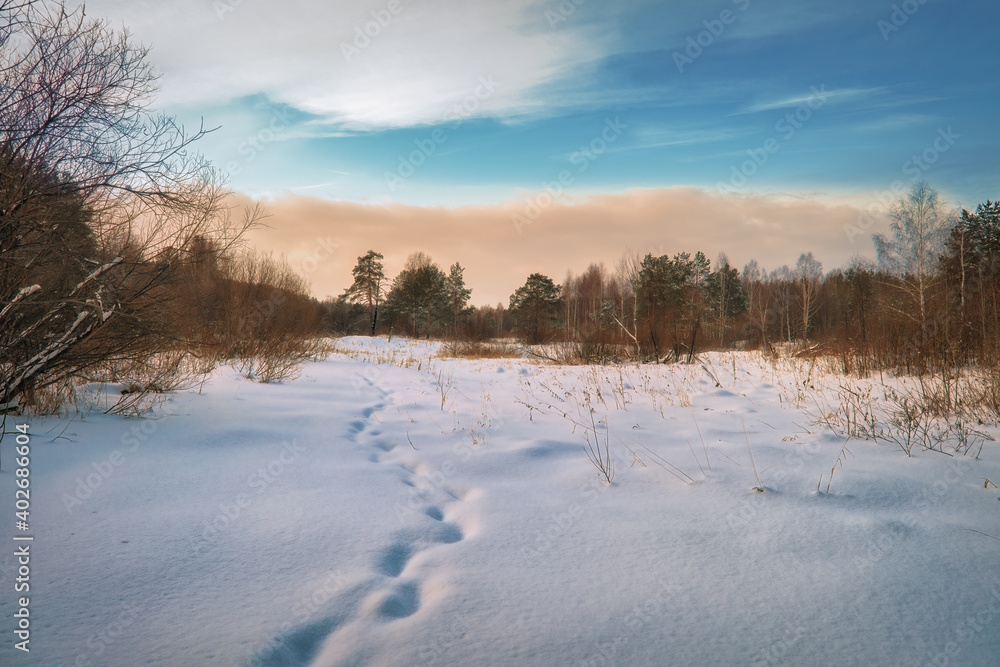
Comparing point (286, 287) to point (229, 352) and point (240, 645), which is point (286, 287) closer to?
point (229, 352)

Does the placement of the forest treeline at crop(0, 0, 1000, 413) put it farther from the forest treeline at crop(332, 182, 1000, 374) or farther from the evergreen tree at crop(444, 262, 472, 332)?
the evergreen tree at crop(444, 262, 472, 332)

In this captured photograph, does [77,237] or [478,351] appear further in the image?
[478,351]

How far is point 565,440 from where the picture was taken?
3988mm

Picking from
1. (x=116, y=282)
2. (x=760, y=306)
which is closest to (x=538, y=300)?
(x=760, y=306)

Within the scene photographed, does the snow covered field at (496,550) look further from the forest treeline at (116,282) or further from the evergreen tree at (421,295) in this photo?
the evergreen tree at (421,295)

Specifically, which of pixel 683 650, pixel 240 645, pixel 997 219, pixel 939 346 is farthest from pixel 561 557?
pixel 997 219

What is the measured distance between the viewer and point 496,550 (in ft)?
6.64

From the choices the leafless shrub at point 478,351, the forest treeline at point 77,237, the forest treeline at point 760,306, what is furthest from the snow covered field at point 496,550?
the leafless shrub at point 478,351

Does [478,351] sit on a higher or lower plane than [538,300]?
lower

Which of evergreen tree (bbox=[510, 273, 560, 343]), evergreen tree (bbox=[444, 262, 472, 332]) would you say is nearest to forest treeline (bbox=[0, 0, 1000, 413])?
evergreen tree (bbox=[510, 273, 560, 343])

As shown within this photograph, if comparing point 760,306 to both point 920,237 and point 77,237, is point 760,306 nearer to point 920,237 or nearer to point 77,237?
point 920,237

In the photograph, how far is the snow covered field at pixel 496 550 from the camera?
138cm

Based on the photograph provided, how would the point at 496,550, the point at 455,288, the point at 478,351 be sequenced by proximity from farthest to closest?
the point at 455,288 < the point at 478,351 < the point at 496,550

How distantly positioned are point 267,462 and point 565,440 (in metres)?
2.36
